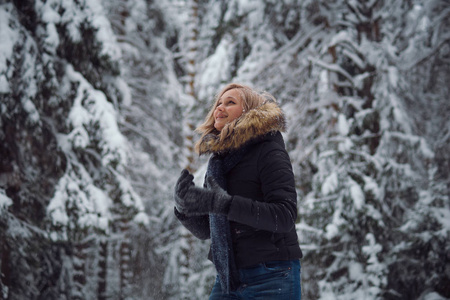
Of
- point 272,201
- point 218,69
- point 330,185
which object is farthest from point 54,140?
point 272,201

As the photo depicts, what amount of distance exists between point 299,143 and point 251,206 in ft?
23.1

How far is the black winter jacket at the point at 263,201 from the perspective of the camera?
202 cm

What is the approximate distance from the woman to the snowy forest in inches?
187

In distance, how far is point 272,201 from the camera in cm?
211

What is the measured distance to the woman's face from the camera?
8.34 feet

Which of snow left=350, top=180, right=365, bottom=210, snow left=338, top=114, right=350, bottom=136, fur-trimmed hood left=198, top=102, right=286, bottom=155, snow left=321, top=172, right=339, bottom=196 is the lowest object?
Result: fur-trimmed hood left=198, top=102, right=286, bottom=155

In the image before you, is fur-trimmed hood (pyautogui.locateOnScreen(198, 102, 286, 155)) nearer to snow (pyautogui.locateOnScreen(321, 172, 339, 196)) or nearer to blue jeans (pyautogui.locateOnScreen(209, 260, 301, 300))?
blue jeans (pyautogui.locateOnScreen(209, 260, 301, 300))

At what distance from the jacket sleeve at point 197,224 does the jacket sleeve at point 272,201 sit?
57 centimetres

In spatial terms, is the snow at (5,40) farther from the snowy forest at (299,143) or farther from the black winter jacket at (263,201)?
the black winter jacket at (263,201)

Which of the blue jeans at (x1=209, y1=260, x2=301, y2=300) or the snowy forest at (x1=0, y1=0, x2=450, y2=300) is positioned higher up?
the snowy forest at (x1=0, y1=0, x2=450, y2=300)

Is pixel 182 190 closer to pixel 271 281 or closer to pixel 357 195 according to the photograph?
pixel 271 281

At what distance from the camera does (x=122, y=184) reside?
8266 millimetres

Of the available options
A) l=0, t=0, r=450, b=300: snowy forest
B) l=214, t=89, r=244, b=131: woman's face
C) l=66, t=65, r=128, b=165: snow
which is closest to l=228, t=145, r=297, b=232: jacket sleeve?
l=214, t=89, r=244, b=131: woman's face

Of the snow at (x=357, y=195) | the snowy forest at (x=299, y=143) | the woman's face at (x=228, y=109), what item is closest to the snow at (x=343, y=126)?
the snowy forest at (x=299, y=143)
